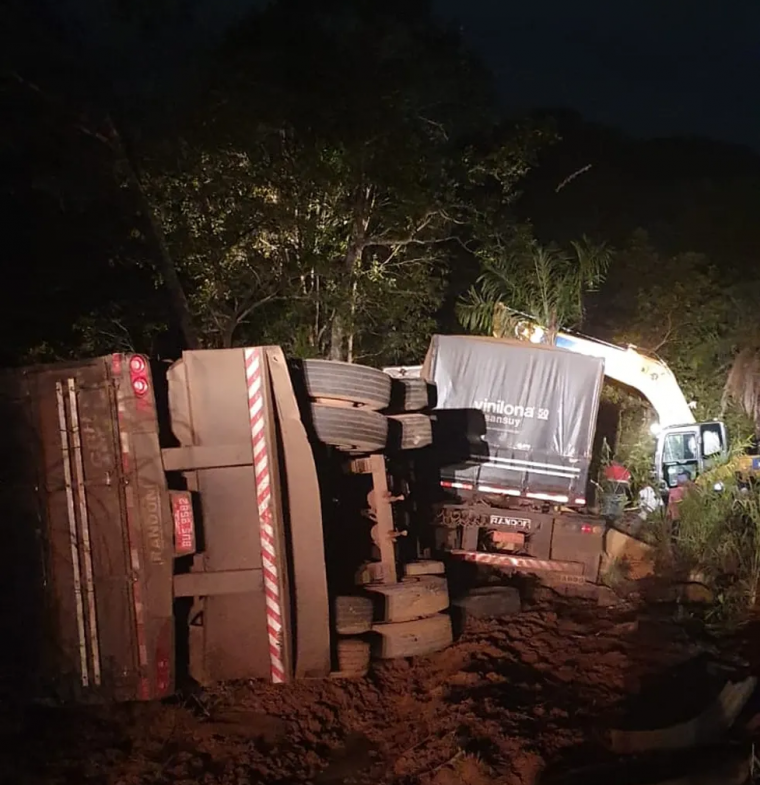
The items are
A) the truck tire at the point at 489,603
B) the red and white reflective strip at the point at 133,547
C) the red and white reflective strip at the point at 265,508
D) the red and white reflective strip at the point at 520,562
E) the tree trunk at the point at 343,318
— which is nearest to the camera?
the red and white reflective strip at the point at 133,547

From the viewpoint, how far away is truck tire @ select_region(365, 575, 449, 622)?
5930 mm

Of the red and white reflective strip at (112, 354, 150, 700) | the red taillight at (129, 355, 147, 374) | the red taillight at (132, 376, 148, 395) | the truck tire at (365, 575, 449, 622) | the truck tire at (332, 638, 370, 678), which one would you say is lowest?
the truck tire at (332, 638, 370, 678)

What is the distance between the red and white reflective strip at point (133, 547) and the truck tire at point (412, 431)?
7.26 ft

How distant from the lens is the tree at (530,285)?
10.8 m

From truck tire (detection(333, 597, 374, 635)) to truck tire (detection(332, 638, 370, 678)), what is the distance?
73mm

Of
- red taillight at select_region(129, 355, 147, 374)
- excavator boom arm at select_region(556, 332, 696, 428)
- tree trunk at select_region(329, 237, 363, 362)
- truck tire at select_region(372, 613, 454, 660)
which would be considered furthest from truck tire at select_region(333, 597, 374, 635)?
excavator boom arm at select_region(556, 332, 696, 428)

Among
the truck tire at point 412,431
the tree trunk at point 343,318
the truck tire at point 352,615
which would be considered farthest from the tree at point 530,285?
the truck tire at point 352,615

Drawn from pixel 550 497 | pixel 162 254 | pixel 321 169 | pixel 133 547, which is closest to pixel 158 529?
pixel 133 547

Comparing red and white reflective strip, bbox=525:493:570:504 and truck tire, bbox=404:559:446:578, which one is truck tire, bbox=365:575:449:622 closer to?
truck tire, bbox=404:559:446:578

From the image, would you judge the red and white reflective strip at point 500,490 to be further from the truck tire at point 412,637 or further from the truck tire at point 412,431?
the truck tire at point 412,637

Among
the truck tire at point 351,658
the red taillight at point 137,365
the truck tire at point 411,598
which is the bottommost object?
the truck tire at point 351,658

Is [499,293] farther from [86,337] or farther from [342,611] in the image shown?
[342,611]

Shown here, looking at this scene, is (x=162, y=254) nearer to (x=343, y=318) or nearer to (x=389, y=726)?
(x=343, y=318)

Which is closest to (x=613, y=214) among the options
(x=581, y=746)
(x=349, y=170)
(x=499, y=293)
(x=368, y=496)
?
(x=499, y=293)
